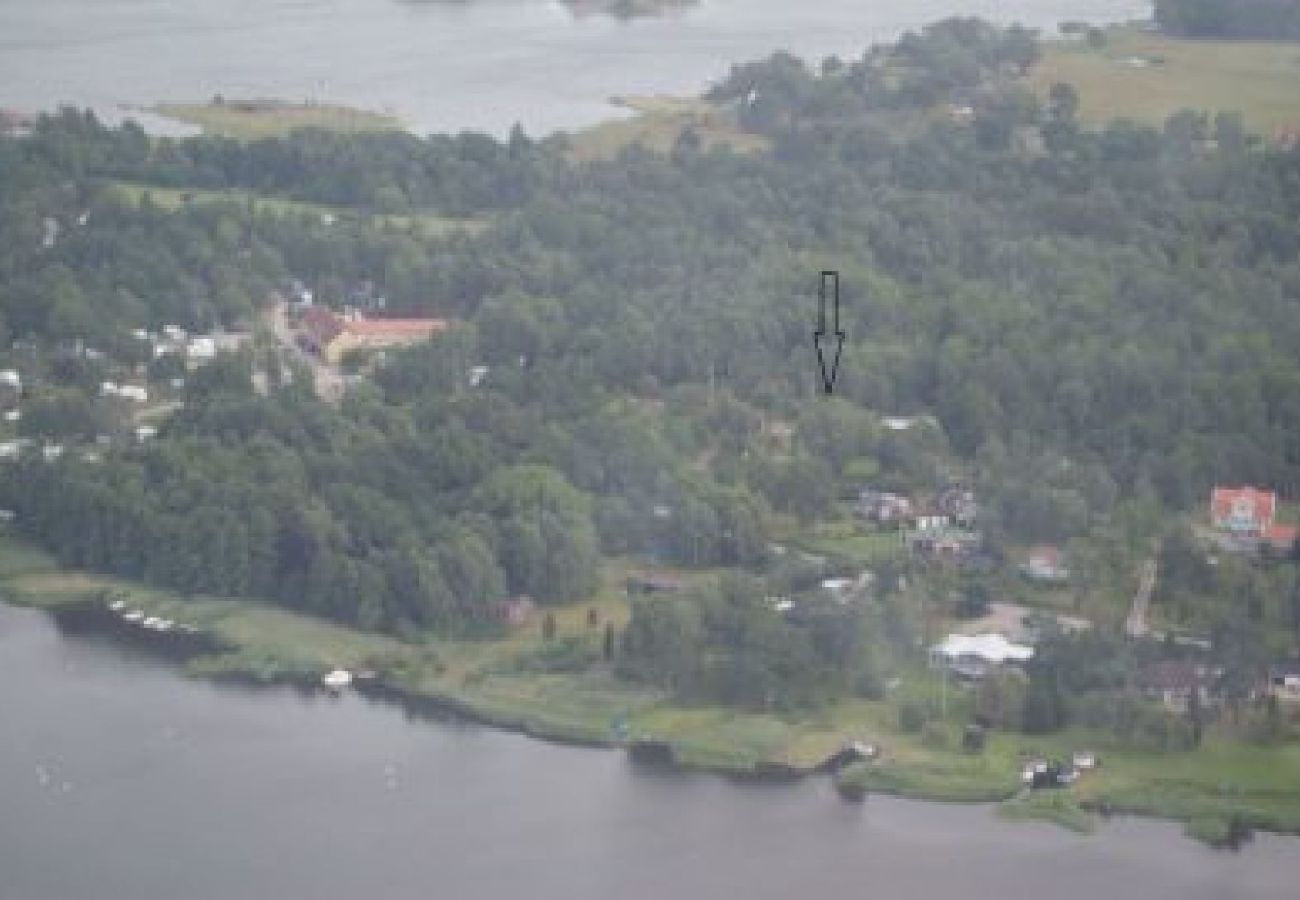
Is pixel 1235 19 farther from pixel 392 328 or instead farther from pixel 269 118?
pixel 392 328

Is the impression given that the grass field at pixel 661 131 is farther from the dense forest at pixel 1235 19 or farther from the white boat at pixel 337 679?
the white boat at pixel 337 679

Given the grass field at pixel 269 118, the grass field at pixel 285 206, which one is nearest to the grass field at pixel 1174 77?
the grass field at pixel 285 206

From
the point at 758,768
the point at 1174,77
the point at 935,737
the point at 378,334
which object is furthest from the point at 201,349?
the point at 1174,77

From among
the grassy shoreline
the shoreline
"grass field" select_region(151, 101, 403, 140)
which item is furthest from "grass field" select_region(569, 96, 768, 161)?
the shoreline

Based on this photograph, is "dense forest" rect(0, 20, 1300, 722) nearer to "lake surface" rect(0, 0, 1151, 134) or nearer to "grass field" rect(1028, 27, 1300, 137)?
"grass field" rect(1028, 27, 1300, 137)

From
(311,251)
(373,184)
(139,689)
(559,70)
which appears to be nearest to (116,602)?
(139,689)
